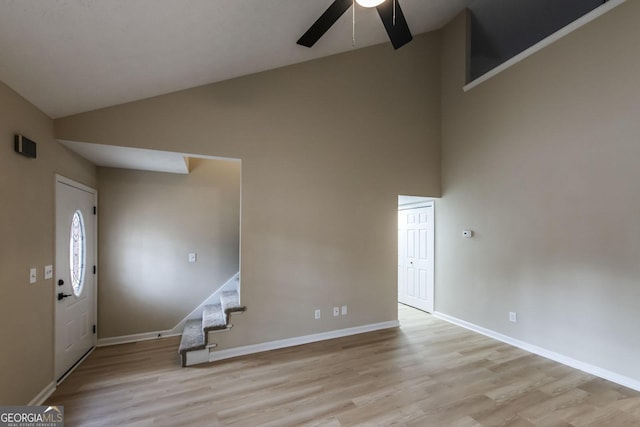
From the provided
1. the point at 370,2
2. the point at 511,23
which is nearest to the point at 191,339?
the point at 370,2

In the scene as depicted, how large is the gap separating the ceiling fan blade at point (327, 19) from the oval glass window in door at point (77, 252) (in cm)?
319

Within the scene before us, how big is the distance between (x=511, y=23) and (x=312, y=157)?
434cm

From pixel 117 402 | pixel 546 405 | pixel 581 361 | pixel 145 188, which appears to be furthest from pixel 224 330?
pixel 581 361

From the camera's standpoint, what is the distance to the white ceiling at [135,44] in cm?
167

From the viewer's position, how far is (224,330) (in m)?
3.28

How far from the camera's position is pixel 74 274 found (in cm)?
313

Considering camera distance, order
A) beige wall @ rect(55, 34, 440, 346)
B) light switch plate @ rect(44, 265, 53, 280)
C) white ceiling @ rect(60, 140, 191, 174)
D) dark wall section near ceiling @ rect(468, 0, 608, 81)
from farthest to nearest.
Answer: dark wall section near ceiling @ rect(468, 0, 608, 81) < beige wall @ rect(55, 34, 440, 346) < white ceiling @ rect(60, 140, 191, 174) < light switch plate @ rect(44, 265, 53, 280)

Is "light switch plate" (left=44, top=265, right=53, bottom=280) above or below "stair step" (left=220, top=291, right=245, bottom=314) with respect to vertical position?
above

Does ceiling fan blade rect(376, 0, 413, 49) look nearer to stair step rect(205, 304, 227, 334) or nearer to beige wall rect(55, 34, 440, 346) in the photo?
beige wall rect(55, 34, 440, 346)

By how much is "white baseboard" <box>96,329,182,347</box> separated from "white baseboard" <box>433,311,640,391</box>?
4499mm

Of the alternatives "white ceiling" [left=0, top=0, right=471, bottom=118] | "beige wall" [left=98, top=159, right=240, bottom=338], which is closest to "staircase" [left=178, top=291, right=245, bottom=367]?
"beige wall" [left=98, top=159, right=240, bottom=338]

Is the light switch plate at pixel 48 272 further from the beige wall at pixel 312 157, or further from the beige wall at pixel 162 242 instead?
the beige wall at pixel 312 157

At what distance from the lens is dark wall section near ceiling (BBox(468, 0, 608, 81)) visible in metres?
4.25

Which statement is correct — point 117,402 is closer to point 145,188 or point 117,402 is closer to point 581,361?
point 145,188
